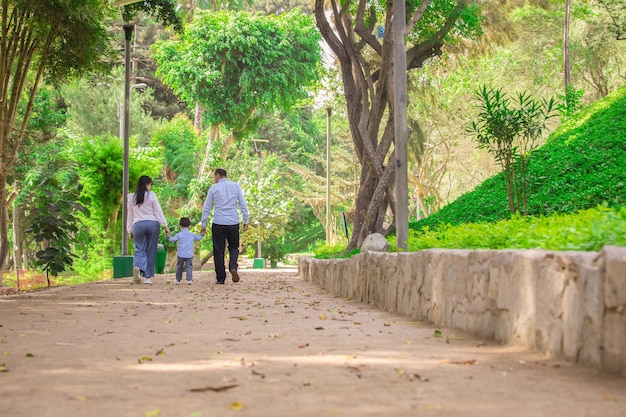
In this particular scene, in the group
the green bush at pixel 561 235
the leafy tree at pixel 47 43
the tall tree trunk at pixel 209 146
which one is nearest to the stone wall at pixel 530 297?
the green bush at pixel 561 235

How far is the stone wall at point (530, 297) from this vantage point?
15.1 ft

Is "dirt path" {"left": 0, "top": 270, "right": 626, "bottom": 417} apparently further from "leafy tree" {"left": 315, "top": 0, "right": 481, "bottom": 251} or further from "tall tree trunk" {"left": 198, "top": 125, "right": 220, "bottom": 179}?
"tall tree trunk" {"left": 198, "top": 125, "right": 220, "bottom": 179}

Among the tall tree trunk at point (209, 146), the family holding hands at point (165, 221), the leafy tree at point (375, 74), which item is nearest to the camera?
the family holding hands at point (165, 221)

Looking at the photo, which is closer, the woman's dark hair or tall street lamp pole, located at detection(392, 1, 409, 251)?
tall street lamp pole, located at detection(392, 1, 409, 251)

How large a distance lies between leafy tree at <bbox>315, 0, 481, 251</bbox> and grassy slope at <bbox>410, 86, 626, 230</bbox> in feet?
5.29

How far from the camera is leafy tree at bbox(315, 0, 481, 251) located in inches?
749

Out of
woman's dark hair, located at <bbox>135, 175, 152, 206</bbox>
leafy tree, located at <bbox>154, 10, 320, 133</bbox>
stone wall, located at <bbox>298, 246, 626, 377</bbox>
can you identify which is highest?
leafy tree, located at <bbox>154, 10, 320, 133</bbox>

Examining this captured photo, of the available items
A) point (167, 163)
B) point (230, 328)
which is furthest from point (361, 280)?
point (167, 163)

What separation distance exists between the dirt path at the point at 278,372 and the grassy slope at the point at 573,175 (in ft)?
23.6

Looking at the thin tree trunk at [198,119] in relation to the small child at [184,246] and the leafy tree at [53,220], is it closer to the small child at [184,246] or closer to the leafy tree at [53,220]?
the leafy tree at [53,220]

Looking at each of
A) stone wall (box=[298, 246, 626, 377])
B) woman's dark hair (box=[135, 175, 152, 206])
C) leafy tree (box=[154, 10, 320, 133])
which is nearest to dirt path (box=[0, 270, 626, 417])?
stone wall (box=[298, 246, 626, 377])

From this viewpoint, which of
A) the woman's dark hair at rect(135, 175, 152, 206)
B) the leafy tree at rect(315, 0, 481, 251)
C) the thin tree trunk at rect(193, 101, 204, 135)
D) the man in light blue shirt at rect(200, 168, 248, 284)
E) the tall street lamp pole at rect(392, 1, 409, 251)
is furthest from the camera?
the thin tree trunk at rect(193, 101, 204, 135)

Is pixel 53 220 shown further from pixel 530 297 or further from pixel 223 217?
pixel 530 297

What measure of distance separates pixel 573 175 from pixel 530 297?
12.2 meters
